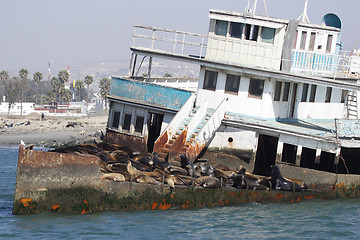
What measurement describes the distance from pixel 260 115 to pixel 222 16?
5359 millimetres

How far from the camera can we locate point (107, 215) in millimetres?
21438

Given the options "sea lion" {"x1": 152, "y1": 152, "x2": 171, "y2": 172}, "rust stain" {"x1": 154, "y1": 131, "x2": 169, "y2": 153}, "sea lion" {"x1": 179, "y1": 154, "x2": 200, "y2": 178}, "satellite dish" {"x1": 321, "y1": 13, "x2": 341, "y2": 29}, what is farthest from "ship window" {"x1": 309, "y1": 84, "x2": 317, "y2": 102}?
"sea lion" {"x1": 152, "y1": 152, "x2": 171, "y2": 172}

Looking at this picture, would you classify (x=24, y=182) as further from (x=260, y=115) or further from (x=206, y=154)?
(x=260, y=115)

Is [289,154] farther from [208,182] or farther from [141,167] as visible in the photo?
[141,167]

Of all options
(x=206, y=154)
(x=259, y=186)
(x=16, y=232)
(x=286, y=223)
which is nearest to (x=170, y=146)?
(x=206, y=154)

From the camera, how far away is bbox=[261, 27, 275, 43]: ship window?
28109mm

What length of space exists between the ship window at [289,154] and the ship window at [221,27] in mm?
6525

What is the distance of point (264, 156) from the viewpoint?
29234 mm

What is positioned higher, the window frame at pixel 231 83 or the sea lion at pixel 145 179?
the window frame at pixel 231 83

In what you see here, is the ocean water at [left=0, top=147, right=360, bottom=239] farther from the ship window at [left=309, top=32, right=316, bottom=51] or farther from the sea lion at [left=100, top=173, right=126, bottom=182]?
the ship window at [left=309, top=32, right=316, bottom=51]

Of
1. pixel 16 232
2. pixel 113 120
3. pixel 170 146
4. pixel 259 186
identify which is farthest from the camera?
pixel 113 120

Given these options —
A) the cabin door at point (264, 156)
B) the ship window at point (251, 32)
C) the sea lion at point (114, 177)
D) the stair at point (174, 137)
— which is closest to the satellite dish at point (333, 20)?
the ship window at point (251, 32)

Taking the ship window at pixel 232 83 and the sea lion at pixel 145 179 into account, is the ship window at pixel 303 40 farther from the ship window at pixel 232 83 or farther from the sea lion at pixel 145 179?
the sea lion at pixel 145 179

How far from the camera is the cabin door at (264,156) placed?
95.0ft
